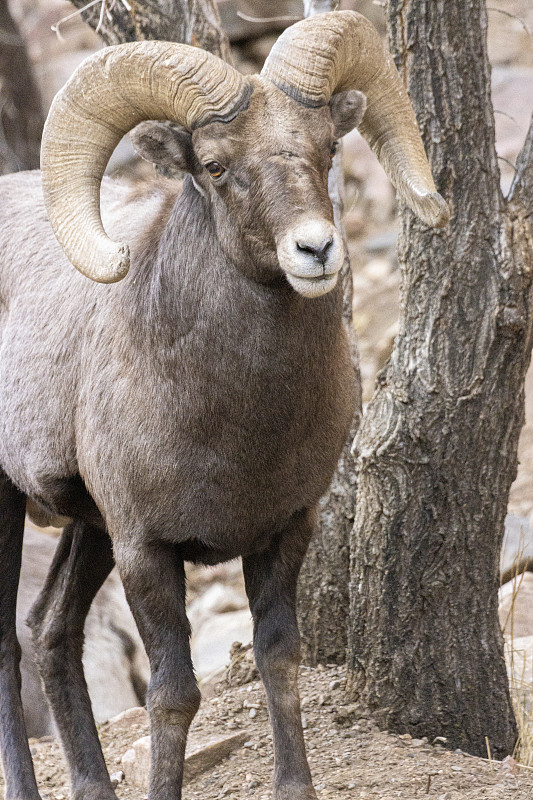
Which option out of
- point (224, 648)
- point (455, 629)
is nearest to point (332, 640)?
point (455, 629)

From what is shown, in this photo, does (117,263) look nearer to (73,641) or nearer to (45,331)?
(45,331)

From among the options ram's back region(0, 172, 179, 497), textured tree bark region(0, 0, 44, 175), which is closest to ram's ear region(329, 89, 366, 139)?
ram's back region(0, 172, 179, 497)

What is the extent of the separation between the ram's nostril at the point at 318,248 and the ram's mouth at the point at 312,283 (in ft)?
0.27

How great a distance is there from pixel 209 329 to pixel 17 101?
10271mm

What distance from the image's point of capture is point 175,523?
4.41m

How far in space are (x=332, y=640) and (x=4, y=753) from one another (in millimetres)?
1920

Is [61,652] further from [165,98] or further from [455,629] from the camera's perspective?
[165,98]

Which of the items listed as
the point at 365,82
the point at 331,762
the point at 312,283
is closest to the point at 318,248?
the point at 312,283

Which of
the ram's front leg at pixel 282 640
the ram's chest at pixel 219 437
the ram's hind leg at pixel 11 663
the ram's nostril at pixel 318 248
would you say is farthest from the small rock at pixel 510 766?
the ram's nostril at pixel 318 248

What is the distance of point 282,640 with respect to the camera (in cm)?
477

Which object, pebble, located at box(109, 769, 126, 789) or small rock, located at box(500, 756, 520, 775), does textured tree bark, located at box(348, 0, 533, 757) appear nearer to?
small rock, located at box(500, 756, 520, 775)

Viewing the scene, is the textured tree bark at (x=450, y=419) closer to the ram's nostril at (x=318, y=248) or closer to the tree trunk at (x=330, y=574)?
the tree trunk at (x=330, y=574)

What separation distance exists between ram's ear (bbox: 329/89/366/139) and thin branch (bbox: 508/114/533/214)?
1139 millimetres

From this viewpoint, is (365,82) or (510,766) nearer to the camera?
(365,82)
